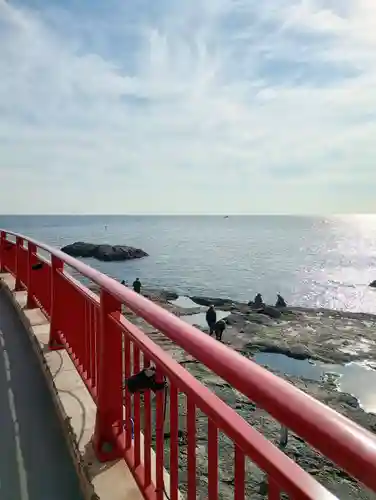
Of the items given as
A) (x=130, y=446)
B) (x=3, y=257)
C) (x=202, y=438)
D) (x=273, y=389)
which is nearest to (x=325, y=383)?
(x=202, y=438)

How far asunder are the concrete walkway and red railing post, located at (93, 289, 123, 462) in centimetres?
28

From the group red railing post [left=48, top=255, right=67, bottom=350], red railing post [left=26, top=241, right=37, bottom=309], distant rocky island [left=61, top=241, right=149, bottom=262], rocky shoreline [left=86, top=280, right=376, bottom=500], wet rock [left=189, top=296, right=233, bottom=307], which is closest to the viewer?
red railing post [left=48, top=255, right=67, bottom=350]

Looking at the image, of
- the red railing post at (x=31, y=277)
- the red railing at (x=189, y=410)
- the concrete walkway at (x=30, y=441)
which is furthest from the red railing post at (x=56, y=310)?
the red railing post at (x=31, y=277)

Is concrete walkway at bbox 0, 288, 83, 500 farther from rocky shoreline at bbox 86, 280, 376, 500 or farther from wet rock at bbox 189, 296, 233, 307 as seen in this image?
wet rock at bbox 189, 296, 233, 307

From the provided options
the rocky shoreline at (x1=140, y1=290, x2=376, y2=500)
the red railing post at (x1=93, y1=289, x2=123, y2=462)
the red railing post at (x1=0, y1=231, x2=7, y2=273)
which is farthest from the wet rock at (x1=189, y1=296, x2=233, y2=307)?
the red railing post at (x1=93, y1=289, x2=123, y2=462)

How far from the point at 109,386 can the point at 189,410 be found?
1.11 meters

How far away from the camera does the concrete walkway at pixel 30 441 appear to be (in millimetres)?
2475

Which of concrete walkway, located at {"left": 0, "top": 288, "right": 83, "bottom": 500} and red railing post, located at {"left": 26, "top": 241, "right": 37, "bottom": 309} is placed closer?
concrete walkway, located at {"left": 0, "top": 288, "right": 83, "bottom": 500}

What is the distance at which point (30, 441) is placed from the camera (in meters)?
2.95

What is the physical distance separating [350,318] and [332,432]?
30.5 meters

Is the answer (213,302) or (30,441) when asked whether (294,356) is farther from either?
(30,441)

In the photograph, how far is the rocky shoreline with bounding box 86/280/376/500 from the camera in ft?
25.1

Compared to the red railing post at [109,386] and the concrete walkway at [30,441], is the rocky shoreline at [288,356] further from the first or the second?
the concrete walkway at [30,441]

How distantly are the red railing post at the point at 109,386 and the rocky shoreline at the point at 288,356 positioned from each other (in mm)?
749
